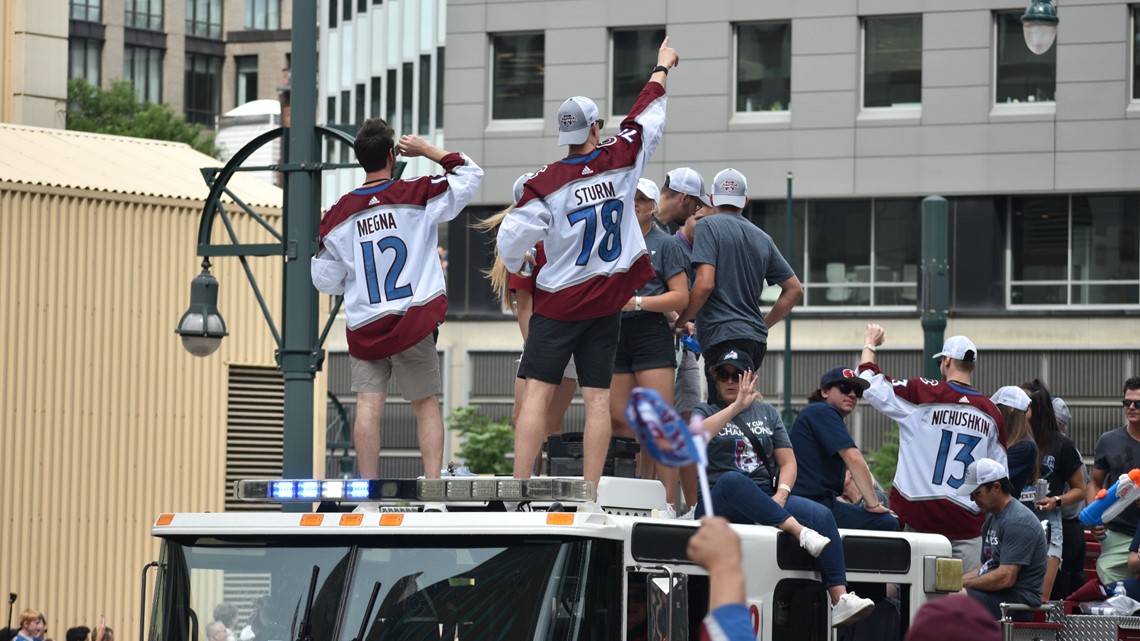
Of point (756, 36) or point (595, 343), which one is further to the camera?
point (756, 36)

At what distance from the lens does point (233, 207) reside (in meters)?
23.2

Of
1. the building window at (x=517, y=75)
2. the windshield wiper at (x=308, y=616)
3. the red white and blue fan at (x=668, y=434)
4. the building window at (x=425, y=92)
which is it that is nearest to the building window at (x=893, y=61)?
the building window at (x=517, y=75)

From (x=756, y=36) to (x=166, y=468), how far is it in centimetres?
2320

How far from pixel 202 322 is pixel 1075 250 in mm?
28332

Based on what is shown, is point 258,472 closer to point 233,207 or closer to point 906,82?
point 233,207

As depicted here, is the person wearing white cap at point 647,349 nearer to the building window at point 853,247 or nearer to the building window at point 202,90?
the building window at point 853,247

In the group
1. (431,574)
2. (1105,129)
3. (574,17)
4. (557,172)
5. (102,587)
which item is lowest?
(102,587)

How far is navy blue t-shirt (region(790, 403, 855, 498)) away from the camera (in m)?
9.93

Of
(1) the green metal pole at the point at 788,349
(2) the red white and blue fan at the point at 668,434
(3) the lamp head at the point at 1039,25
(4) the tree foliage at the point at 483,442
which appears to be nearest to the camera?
(2) the red white and blue fan at the point at 668,434

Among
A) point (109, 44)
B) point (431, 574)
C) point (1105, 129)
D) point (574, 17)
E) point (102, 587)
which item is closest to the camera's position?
point (431, 574)

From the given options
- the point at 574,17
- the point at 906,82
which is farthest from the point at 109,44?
the point at 906,82

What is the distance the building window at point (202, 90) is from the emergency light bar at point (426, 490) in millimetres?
80996

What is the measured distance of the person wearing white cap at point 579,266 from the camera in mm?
9492

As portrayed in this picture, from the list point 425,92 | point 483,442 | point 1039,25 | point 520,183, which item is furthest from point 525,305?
point 425,92
